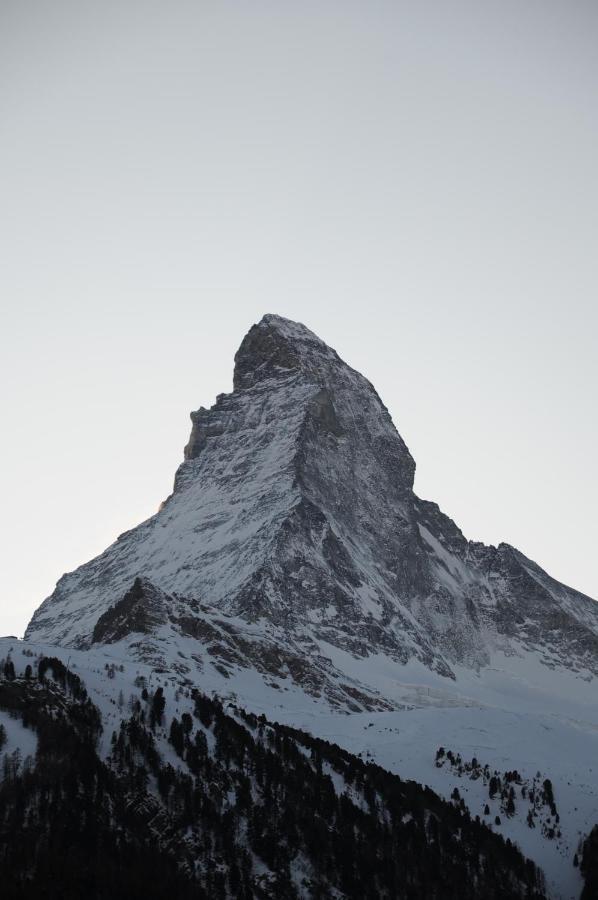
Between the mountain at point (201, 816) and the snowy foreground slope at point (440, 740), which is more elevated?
the snowy foreground slope at point (440, 740)

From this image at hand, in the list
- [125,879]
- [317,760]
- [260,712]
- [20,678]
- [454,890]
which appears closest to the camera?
[125,879]

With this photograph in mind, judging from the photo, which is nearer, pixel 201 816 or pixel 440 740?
pixel 201 816

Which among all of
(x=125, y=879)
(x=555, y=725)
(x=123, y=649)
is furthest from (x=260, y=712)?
(x=125, y=879)

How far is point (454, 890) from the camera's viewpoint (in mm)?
115938

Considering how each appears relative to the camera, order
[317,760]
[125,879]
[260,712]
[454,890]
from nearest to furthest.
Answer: [125,879] → [454,890] → [317,760] → [260,712]

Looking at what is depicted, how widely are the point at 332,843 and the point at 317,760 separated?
1975 centimetres

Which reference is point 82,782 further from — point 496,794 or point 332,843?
point 496,794

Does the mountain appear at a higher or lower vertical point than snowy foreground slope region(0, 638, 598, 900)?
lower

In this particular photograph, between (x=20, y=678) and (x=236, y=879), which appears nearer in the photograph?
(x=236, y=879)

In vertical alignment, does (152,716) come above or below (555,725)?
below

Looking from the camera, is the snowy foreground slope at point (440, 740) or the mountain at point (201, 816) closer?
the mountain at point (201, 816)

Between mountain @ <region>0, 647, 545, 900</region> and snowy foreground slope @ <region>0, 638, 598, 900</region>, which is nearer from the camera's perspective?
mountain @ <region>0, 647, 545, 900</region>

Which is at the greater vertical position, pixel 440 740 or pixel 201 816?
pixel 440 740

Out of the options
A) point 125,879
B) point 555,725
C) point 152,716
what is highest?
point 555,725
